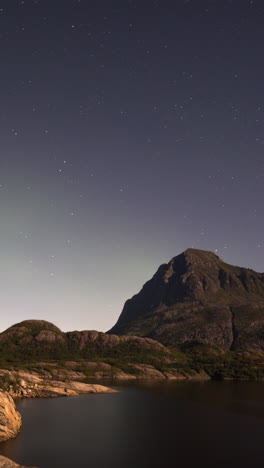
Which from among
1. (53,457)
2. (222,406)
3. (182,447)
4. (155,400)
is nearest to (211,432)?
(182,447)

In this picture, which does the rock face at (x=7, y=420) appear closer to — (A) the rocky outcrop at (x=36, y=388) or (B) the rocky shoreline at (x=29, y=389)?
(B) the rocky shoreline at (x=29, y=389)

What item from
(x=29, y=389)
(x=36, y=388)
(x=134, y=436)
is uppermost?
(x=134, y=436)

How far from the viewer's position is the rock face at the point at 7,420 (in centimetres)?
5025

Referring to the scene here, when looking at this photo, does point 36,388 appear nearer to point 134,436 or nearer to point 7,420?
point 134,436

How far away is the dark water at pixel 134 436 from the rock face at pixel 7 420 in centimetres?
142

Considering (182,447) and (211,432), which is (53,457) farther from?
(211,432)

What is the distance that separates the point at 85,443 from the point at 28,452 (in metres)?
9.65

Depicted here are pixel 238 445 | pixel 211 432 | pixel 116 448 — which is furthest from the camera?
pixel 211 432

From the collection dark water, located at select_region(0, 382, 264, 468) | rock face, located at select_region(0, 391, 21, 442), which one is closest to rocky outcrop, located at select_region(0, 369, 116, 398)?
dark water, located at select_region(0, 382, 264, 468)

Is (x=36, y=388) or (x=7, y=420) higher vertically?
(x=7, y=420)

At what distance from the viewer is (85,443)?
51906 mm

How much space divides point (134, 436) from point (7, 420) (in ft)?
67.8

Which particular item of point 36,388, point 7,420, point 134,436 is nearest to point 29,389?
point 36,388

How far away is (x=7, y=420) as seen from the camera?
51.3 metres
